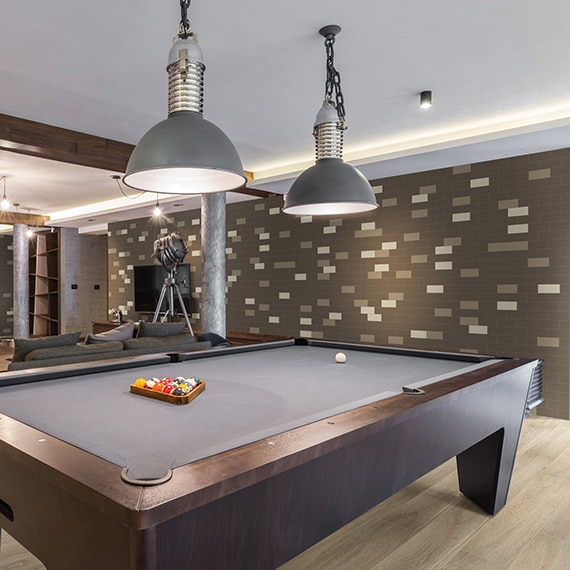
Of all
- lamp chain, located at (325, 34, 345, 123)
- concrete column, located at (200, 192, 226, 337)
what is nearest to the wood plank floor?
lamp chain, located at (325, 34, 345, 123)

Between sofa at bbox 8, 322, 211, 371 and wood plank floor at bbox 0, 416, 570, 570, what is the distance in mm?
1300

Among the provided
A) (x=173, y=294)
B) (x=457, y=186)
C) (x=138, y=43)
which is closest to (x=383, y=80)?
(x=138, y=43)

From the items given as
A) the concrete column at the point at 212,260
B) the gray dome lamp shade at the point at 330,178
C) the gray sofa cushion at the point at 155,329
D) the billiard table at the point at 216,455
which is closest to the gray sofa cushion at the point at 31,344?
the gray sofa cushion at the point at 155,329

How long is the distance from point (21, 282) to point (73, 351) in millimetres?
6985

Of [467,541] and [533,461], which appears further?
[533,461]

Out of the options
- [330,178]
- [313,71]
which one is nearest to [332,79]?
[330,178]

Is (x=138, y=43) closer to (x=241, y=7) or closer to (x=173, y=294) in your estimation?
(x=241, y=7)

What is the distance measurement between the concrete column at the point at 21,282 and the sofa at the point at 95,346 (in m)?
5.85

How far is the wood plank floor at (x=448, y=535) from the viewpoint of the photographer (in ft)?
7.04

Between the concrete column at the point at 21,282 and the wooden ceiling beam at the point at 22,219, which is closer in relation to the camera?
the wooden ceiling beam at the point at 22,219

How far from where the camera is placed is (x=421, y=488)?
9.71 feet

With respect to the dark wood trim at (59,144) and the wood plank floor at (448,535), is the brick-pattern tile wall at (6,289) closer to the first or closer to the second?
the dark wood trim at (59,144)

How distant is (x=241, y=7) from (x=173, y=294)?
5.91m

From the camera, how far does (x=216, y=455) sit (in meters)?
1.21
